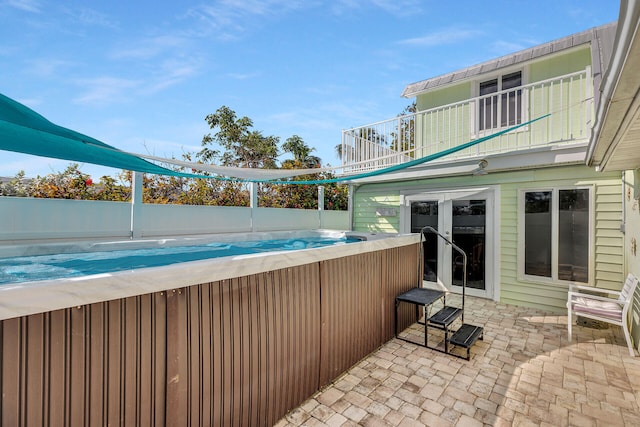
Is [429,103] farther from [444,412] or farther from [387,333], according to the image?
[444,412]

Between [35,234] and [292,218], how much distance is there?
4.65m

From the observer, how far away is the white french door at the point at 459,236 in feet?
18.6

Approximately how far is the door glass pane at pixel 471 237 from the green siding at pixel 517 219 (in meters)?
0.32

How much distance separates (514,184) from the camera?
5395 millimetres

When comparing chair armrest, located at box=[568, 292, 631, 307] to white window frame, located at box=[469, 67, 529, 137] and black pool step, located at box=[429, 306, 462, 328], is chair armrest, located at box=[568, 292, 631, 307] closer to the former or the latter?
black pool step, located at box=[429, 306, 462, 328]

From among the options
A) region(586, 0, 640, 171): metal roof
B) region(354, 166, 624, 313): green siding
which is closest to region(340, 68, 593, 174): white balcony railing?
region(354, 166, 624, 313): green siding

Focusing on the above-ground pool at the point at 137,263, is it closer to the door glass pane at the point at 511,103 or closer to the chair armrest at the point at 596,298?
the chair armrest at the point at 596,298

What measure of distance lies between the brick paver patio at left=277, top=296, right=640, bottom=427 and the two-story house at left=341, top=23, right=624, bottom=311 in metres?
1.40

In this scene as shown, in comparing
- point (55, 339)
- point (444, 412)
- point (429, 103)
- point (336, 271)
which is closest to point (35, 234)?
point (55, 339)

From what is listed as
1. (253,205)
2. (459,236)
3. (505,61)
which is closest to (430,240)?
(459,236)

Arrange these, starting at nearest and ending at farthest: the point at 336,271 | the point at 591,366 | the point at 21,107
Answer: the point at 21,107 < the point at 336,271 < the point at 591,366

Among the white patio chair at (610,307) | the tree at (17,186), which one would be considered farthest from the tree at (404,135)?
the tree at (17,186)

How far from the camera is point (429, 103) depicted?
25.1ft

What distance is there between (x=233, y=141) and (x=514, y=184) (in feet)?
34.2
